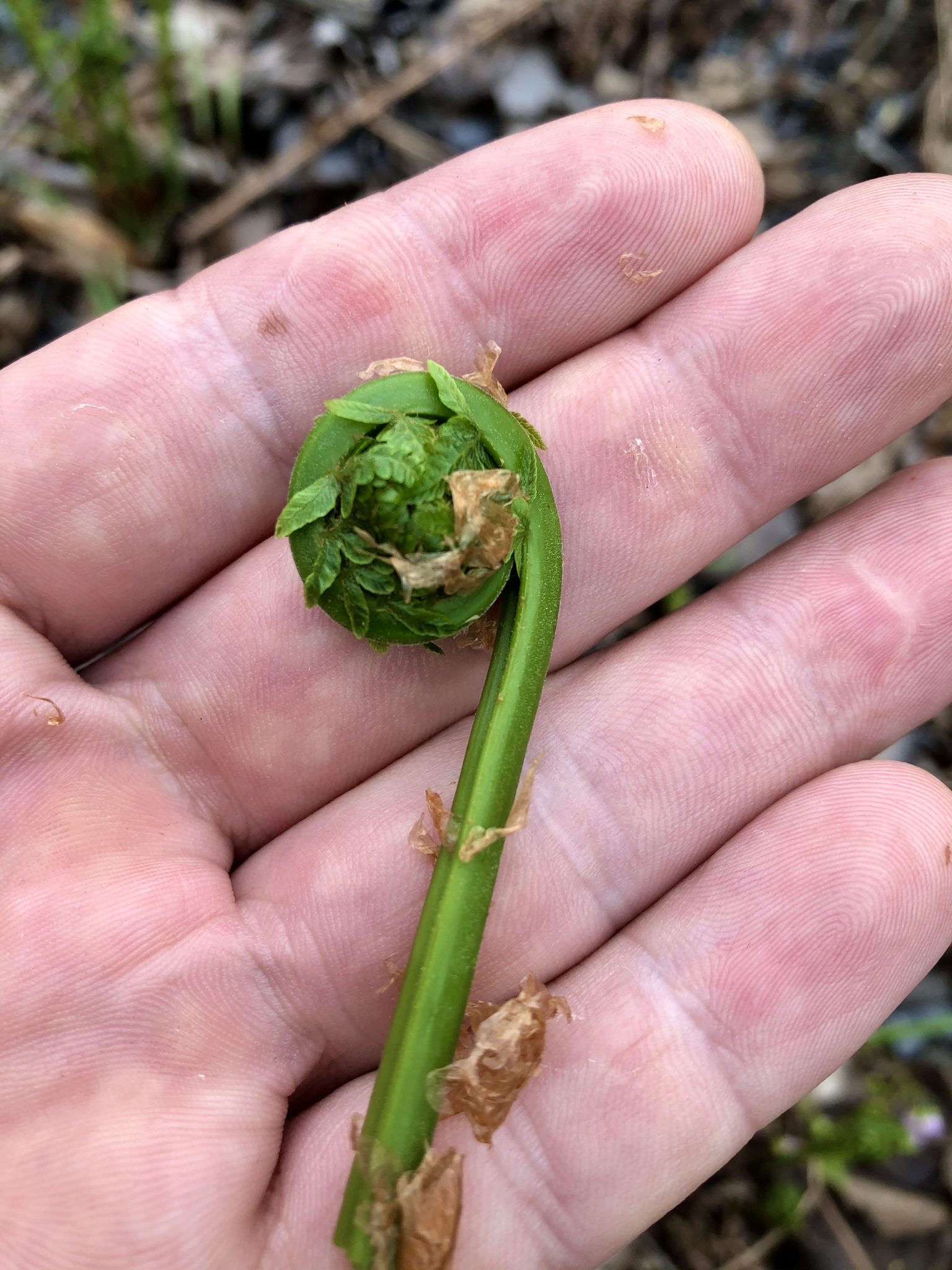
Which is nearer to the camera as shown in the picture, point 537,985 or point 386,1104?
point 386,1104

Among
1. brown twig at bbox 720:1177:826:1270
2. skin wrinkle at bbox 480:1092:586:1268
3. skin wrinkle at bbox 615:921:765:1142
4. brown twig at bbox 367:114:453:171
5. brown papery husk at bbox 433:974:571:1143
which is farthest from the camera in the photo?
brown twig at bbox 367:114:453:171

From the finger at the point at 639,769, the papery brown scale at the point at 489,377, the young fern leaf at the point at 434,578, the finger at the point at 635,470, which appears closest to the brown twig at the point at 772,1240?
the finger at the point at 639,769

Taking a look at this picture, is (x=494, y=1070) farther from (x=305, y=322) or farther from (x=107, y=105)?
(x=107, y=105)

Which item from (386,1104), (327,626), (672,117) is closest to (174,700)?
(327,626)

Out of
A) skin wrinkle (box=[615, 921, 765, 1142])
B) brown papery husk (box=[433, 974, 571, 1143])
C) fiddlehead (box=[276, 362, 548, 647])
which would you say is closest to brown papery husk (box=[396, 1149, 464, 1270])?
brown papery husk (box=[433, 974, 571, 1143])

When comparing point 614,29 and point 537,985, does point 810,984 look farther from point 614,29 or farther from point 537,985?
point 614,29

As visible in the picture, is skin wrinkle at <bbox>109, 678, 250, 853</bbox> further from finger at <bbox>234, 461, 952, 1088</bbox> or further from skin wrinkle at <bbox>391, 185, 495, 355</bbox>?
Result: skin wrinkle at <bbox>391, 185, 495, 355</bbox>
